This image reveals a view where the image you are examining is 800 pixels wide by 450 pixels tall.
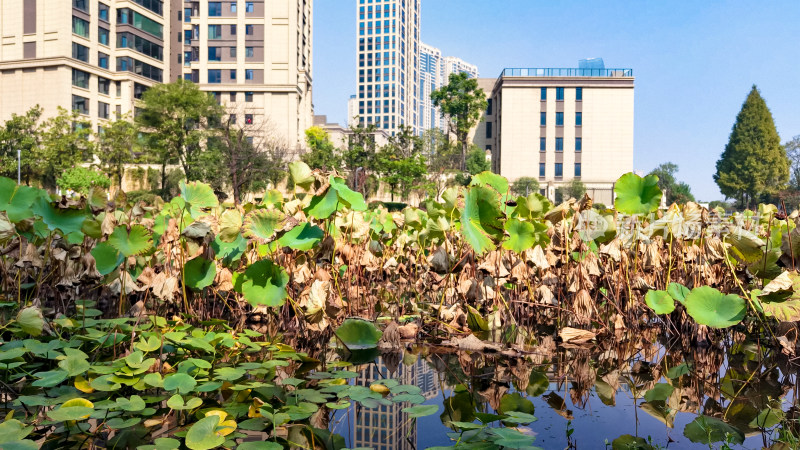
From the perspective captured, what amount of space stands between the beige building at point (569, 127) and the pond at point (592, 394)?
1703 inches

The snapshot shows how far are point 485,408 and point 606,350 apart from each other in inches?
56.9

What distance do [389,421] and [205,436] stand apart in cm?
70

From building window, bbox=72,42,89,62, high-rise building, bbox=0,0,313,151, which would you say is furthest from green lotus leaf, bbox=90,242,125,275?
building window, bbox=72,42,89,62

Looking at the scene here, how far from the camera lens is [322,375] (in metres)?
2.67

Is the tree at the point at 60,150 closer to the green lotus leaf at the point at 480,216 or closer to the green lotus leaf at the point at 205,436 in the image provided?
the green lotus leaf at the point at 480,216

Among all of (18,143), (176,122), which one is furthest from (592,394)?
(18,143)

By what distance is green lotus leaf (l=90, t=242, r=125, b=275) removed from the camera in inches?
121

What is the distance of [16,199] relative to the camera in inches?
123

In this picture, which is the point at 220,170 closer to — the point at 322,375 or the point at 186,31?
the point at 186,31

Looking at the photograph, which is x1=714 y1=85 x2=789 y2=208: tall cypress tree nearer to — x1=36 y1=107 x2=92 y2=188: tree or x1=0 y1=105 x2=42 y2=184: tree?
x1=36 y1=107 x2=92 y2=188: tree

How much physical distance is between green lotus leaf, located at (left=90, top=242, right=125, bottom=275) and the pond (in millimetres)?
1503

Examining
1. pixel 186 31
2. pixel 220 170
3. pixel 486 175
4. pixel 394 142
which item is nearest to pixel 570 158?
pixel 394 142

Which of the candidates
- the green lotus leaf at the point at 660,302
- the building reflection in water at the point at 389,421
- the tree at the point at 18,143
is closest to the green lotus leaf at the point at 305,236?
the building reflection in water at the point at 389,421

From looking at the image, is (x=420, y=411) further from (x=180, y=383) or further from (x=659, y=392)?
(x=659, y=392)
